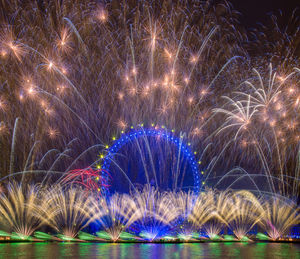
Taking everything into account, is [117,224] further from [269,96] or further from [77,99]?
[269,96]

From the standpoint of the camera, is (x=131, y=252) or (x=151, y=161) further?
(x=151, y=161)

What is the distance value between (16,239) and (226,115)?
1710 cm

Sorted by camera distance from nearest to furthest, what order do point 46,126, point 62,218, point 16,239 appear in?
1. point 16,239
2. point 62,218
3. point 46,126

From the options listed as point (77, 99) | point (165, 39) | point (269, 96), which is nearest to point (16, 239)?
point (77, 99)

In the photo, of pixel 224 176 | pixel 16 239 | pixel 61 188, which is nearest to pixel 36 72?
pixel 61 188

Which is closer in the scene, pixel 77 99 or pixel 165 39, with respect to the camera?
pixel 165 39

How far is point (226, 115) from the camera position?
3067 cm

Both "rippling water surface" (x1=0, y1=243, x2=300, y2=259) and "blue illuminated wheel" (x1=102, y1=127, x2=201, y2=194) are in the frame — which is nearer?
"rippling water surface" (x1=0, y1=243, x2=300, y2=259)

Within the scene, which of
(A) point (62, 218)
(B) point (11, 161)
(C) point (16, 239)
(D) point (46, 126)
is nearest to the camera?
(C) point (16, 239)

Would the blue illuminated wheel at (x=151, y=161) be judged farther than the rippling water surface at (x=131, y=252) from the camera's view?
Yes

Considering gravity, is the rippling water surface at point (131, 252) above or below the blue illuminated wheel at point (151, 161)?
below

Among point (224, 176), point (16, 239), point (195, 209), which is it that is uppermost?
point (224, 176)

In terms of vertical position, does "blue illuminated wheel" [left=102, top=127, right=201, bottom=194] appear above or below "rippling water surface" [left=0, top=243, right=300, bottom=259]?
above

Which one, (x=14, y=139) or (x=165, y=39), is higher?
(x=165, y=39)
